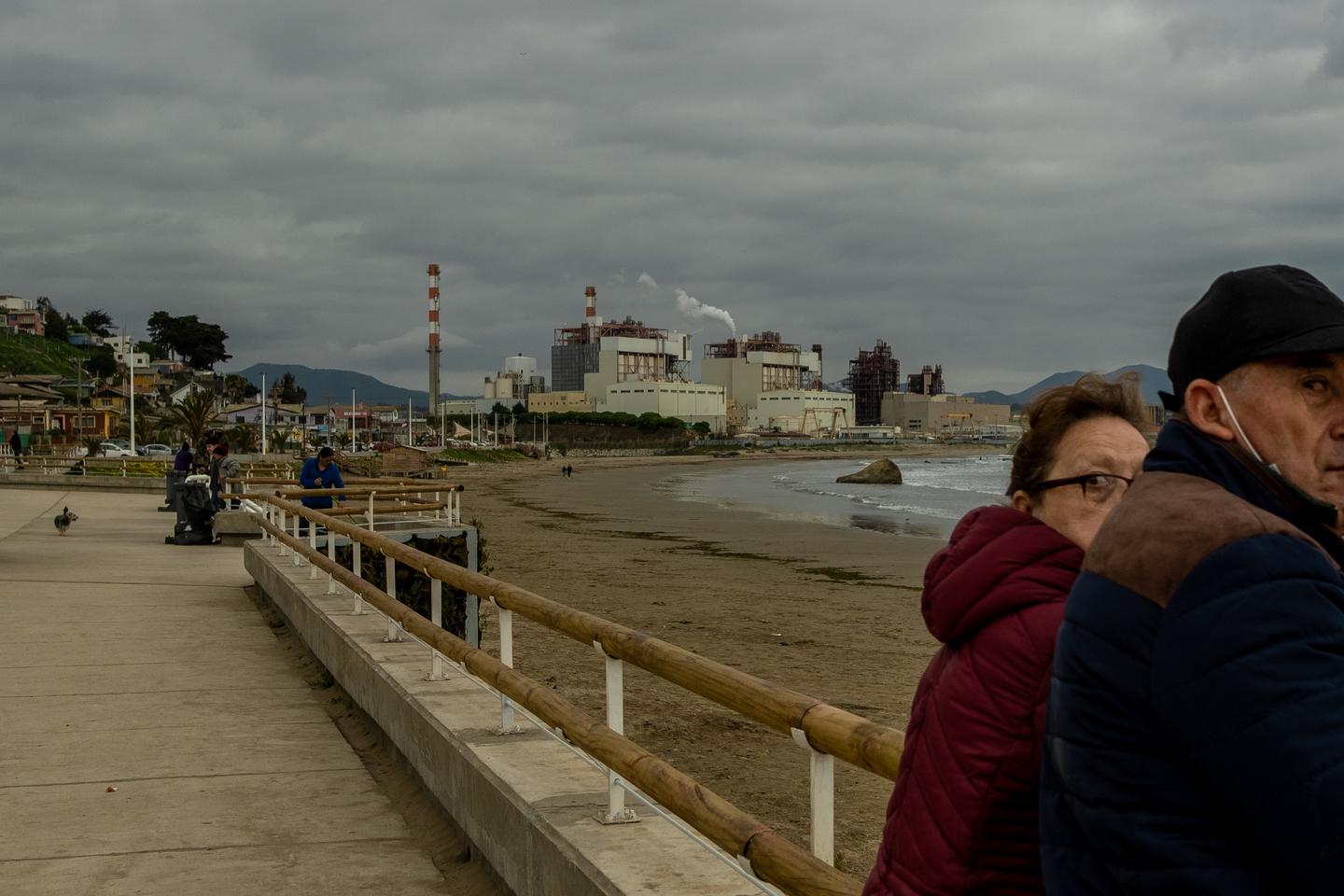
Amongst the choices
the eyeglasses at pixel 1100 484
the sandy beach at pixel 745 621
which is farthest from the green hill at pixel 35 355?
the eyeglasses at pixel 1100 484

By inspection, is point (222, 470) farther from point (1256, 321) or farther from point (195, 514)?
point (1256, 321)

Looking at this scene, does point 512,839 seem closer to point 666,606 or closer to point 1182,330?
point 1182,330

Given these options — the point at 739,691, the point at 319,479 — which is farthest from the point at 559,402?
the point at 739,691

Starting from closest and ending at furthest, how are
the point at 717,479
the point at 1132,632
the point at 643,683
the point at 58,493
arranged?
the point at 1132,632 < the point at 643,683 < the point at 58,493 < the point at 717,479

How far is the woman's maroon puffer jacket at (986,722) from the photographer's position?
175 cm

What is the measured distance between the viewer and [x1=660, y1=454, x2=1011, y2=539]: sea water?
4084cm

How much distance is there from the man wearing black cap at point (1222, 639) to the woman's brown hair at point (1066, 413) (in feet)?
1.84

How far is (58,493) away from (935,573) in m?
36.8

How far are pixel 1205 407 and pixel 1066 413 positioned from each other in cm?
63

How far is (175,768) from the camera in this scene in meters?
6.29

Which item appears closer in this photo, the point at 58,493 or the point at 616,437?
the point at 58,493

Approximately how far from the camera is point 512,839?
442cm

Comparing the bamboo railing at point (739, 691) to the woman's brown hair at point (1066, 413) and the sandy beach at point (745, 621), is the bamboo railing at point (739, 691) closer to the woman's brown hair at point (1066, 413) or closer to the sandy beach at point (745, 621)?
the woman's brown hair at point (1066, 413)

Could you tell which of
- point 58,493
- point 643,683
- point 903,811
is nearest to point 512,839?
point 903,811
